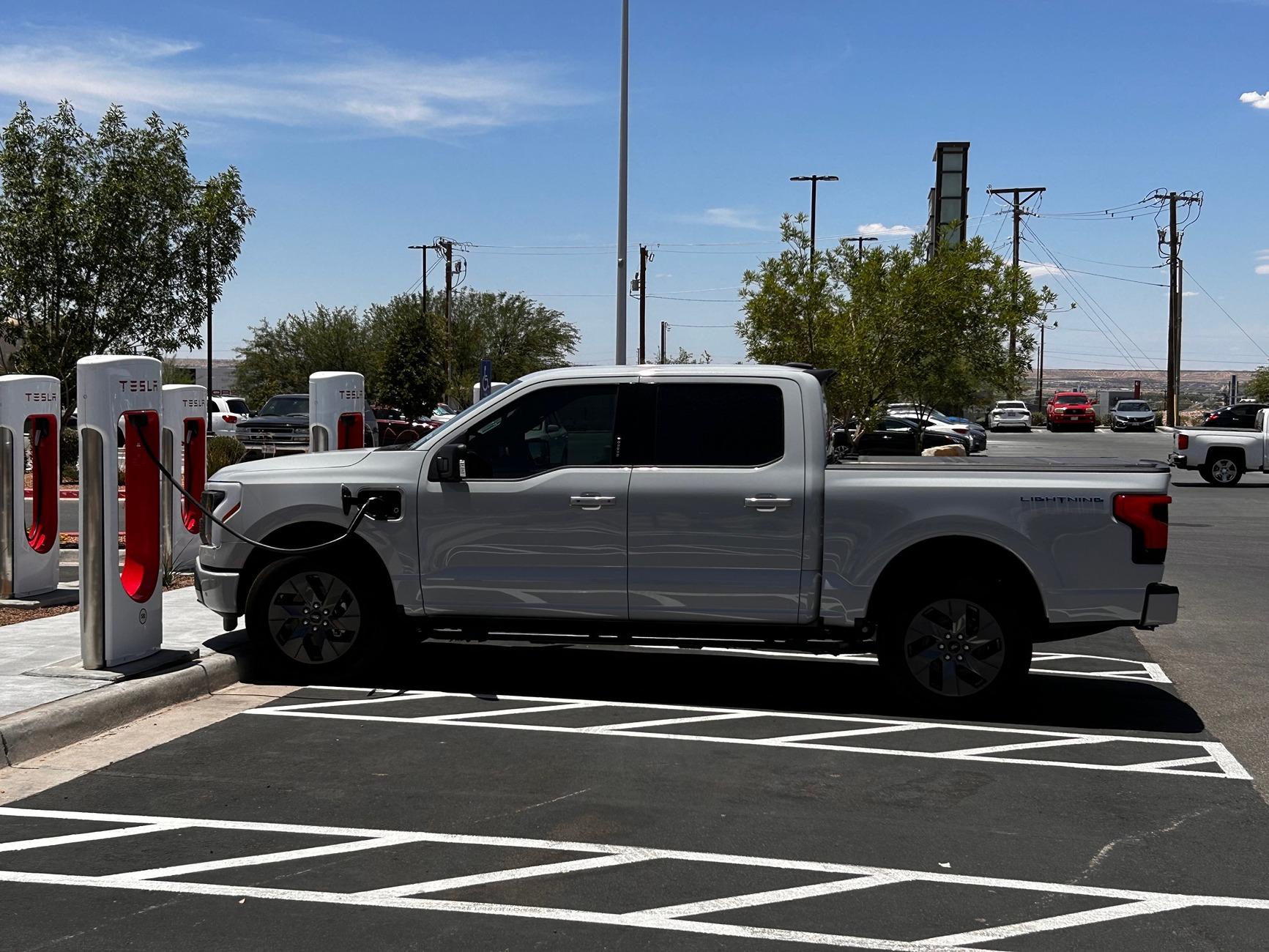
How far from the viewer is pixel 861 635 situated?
Answer: 24.8 ft

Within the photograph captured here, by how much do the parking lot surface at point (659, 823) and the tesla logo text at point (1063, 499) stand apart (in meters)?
1.28

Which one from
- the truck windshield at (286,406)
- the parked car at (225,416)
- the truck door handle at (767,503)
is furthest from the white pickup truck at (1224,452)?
the parked car at (225,416)

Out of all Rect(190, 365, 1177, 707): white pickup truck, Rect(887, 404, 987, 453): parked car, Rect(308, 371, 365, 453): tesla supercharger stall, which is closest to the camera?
Rect(190, 365, 1177, 707): white pickup truck

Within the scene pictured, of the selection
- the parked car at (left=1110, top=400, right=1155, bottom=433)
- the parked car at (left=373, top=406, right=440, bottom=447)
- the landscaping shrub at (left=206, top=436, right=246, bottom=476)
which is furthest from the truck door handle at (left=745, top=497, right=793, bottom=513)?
the parked car at (left=1110, top=400, right=1155, bottom=433)

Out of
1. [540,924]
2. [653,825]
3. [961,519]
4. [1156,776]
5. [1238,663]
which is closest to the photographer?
[540,924]

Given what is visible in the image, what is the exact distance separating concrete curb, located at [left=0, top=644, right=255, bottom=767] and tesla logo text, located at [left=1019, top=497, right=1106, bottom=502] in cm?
497

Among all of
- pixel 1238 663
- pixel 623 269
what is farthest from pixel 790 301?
pixel 1238 663

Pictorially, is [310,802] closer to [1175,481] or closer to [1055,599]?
[1055,599]

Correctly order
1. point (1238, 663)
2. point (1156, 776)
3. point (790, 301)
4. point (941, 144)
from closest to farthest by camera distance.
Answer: point (1156, 776)
point (1238, 663)
point (790, 301)
point (941, 144)

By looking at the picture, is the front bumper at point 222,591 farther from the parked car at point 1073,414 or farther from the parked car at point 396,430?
the parked car at point 1073,414

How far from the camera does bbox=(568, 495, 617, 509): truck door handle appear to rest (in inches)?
296

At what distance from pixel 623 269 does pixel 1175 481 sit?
1591cm

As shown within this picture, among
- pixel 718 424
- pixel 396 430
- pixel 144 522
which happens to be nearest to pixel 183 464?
pixel 144 522

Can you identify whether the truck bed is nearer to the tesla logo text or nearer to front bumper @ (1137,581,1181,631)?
the tesla logo text
